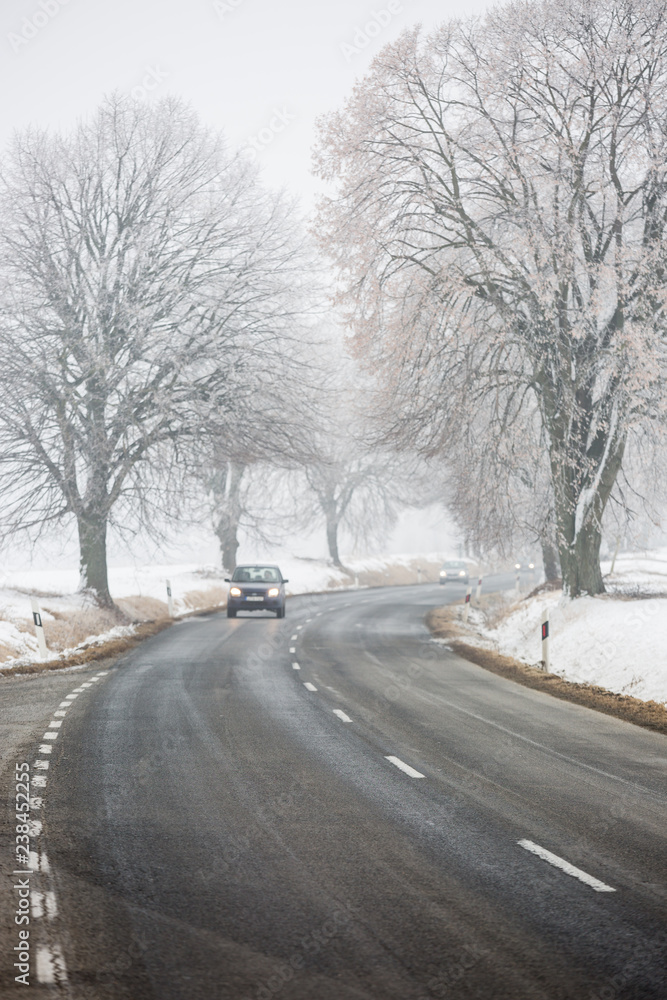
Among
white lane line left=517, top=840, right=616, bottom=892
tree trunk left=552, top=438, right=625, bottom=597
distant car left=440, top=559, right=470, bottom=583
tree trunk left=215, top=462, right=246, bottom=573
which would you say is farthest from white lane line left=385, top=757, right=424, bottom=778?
distant car left=440, top=559, right=470, bottom=583

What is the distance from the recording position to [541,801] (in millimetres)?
7836

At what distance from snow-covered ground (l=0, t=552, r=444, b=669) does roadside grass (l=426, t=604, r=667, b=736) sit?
9.03 m

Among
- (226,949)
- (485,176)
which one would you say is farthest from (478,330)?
(226,949)

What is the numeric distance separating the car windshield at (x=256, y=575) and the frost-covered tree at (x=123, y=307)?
5.72 metres

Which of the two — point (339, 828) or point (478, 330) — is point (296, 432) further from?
point (339, 828)

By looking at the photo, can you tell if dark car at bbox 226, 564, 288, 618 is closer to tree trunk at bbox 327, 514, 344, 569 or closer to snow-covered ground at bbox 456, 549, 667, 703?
snow-covered ground at bbox 456, 549, 667, 703

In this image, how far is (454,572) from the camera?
6081 cm

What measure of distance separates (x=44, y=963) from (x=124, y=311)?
2122 cm

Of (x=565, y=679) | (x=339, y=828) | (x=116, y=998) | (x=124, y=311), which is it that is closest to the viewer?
(x=116, y=998)

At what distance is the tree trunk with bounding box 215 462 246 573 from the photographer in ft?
122

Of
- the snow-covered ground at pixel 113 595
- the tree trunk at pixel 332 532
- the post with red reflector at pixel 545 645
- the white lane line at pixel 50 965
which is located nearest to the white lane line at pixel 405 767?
the white lane line at pixel 50 965

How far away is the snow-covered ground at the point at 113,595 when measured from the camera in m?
19.7

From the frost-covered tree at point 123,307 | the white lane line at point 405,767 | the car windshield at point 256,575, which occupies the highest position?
the frost-covered tree at point 123,307

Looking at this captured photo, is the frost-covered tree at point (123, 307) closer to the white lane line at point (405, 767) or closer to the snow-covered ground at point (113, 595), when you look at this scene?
the snow-covered ground at point (113, 595)
